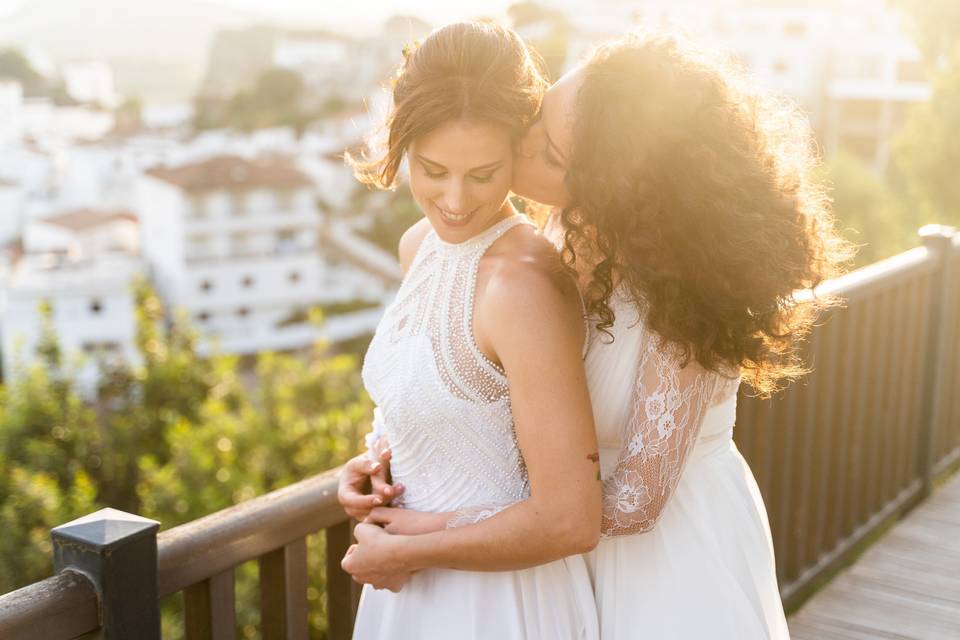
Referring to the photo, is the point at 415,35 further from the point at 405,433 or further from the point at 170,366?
the point at 170,366

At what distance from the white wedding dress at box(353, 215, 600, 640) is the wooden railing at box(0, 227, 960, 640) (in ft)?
0.97

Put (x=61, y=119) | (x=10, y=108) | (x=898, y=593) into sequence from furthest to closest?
(x=61, y=119), (x=10, y=108), (x=898, y=593)

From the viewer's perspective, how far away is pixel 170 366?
20406 millimetres

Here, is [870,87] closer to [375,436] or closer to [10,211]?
[10,211]

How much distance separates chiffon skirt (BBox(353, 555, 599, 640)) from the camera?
146cm

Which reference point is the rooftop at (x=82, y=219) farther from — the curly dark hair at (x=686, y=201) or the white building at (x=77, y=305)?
the curly dark hair at (x=686, y=201)

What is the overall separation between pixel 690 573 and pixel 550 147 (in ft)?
2.16

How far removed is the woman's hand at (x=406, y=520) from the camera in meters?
1.44

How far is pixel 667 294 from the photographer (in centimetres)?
131

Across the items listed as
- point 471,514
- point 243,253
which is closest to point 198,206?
point 243,253

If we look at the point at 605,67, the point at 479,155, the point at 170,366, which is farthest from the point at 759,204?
the point at 170,366

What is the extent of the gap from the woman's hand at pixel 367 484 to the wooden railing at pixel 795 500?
0.16 metres

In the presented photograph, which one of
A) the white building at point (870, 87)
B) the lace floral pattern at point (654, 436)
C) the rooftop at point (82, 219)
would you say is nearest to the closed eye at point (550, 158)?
the lace floral pattern at point (654, 436)

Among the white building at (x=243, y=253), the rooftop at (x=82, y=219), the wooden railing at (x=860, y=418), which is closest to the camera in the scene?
the wooden railing at (x=860, y=418)
